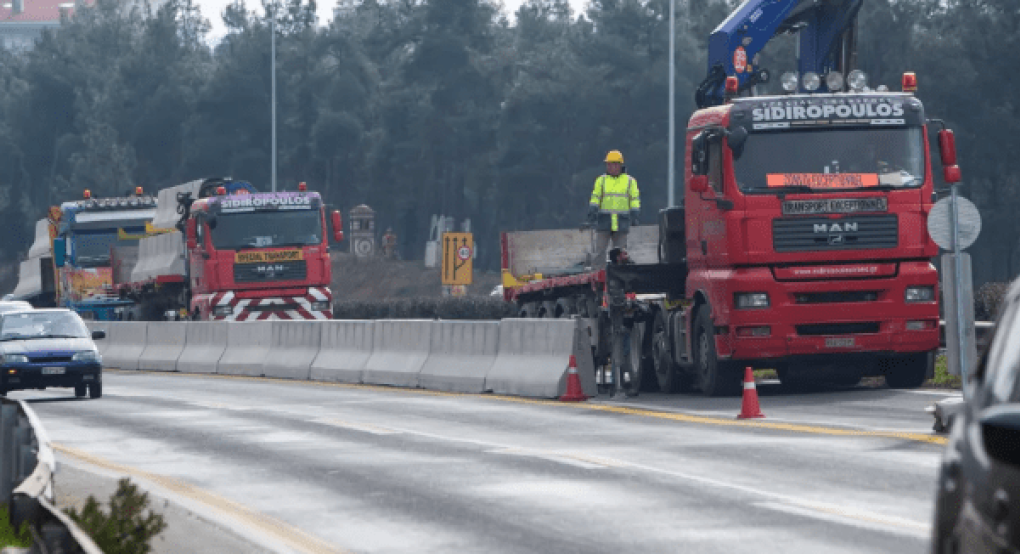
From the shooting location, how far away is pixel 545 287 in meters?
28.4

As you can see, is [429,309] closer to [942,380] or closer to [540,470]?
[942,380]

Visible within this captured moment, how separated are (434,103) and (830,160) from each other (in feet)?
287

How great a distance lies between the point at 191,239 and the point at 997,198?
4856 cm

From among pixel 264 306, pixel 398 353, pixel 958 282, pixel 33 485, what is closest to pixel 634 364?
pixel 958 282

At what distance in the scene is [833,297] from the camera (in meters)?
21.9

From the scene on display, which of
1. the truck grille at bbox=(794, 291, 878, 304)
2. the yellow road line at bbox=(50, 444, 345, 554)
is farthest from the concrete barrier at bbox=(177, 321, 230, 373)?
the yellow road line at bbox=(50, 444, 345, 554)

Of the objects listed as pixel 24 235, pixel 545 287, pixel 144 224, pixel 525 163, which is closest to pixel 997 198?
pixel 525 163

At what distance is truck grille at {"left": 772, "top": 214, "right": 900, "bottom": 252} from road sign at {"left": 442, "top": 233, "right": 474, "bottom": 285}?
3297 centimetres

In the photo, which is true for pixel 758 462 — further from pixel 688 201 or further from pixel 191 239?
pixel 191 239

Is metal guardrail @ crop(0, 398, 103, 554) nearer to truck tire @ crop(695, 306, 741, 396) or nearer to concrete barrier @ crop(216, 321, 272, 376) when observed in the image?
truck tire @ crop(695, 306, 741, 396)

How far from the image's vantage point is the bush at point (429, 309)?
56594 mm

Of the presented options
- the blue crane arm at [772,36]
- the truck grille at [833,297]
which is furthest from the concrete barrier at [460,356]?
the truck grille at [833,297]

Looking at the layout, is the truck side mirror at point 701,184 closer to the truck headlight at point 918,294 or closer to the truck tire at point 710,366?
the truck tire at point 710,366

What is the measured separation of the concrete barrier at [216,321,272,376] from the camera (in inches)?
1399
